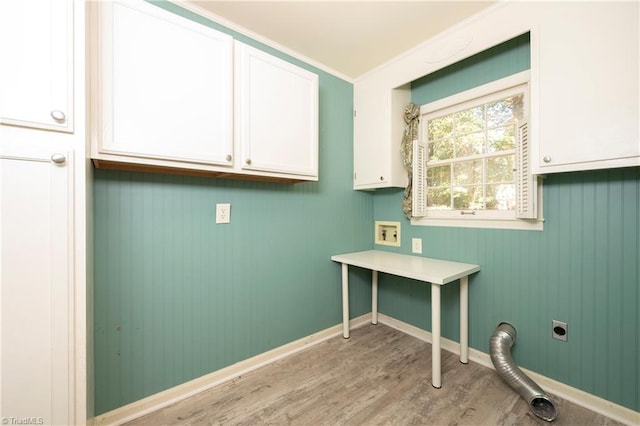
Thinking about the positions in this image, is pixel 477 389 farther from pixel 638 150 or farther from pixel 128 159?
pixel 128 159

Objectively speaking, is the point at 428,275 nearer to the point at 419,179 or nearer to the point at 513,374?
the point at 513,374

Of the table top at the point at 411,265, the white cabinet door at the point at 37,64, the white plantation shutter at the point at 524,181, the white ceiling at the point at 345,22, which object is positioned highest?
the white ceiling at the point at 345,22

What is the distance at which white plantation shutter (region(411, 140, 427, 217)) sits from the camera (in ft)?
7.18

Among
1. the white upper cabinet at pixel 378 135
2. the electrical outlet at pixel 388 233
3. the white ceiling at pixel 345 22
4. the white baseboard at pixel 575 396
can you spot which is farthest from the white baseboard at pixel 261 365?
the white ceiling at pixel 345 22

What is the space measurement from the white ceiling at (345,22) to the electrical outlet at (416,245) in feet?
5.19

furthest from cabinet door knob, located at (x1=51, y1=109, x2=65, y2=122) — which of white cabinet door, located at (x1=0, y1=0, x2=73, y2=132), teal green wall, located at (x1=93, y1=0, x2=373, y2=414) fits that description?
teal green wall, located at (x1=93, y1=0, x2=373, y2=414)

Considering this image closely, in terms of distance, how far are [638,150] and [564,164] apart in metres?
0.24

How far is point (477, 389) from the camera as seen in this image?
1598 mm

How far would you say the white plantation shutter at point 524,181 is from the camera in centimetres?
158

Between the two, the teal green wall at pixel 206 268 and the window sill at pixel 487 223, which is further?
the window sill at pixel 487 223

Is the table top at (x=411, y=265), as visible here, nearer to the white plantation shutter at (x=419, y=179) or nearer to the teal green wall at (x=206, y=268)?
the teal green wall at (x=206, y=268)

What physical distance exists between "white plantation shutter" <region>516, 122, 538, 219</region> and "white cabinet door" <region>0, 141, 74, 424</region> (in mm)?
2325

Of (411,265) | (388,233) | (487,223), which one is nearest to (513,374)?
(411,265)

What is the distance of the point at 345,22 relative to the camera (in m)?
1.74
